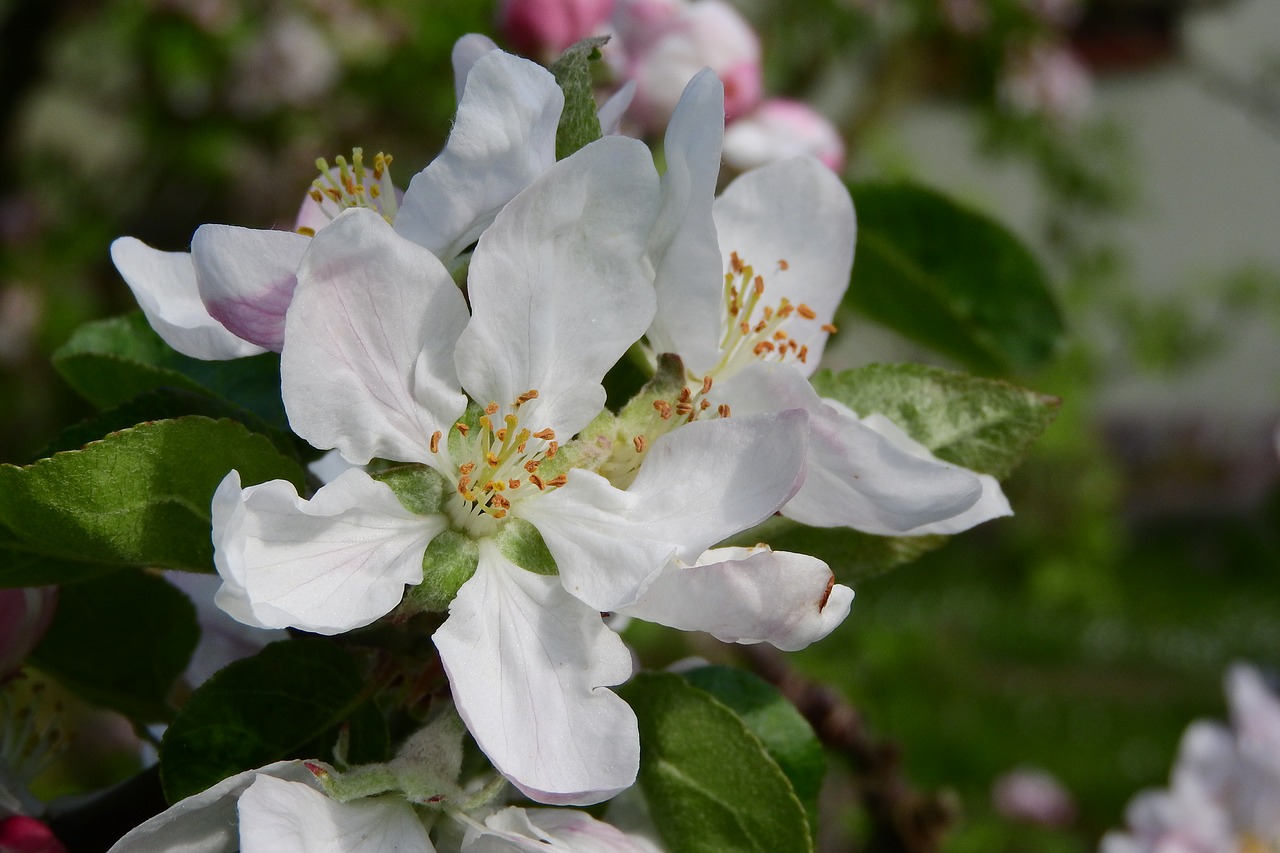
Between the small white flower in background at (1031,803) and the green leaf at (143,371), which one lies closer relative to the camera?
the green leaf at (143,371)

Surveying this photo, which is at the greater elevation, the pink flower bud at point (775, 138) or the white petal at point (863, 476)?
the white petal at point (863, 476)

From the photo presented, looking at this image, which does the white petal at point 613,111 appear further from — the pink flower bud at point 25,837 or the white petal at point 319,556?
the pink flower bud at point 25,837

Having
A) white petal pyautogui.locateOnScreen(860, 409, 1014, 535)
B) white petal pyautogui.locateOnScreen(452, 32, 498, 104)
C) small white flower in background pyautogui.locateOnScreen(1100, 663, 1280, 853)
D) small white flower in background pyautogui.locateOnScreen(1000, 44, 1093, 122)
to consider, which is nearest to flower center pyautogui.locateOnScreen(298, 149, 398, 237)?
white petal pyautogui.locateOnScreen(452, 32, 498, 104)

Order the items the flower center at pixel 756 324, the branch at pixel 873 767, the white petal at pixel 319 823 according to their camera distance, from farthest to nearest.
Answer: the branch at pixel 873 767
the flower center at pixel 756 324
the white petal at pixel 319 823

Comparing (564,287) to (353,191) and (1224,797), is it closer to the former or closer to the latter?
(353,191)

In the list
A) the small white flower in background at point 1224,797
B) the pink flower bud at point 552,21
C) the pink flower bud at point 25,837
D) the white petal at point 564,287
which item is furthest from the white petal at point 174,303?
the small white flower in background at point 1224,797

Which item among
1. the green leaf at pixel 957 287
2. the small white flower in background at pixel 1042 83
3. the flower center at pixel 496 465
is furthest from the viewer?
the small white flower in background at pixel 1042 83

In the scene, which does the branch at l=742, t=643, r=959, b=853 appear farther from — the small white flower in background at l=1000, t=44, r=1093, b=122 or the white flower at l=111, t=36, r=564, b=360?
the small white flower in background at l=1000, t=44, r=1093, b=122
